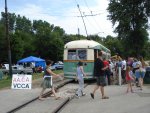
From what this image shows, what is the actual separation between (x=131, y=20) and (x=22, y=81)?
35553mm

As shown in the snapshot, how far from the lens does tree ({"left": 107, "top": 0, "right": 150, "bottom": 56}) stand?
55.3m

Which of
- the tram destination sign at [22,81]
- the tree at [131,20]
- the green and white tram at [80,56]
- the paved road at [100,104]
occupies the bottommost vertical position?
the paved road at [100,104]

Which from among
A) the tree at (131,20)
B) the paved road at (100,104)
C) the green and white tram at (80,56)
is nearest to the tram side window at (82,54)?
the green and white tram at (80,56)

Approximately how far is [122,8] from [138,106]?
139ft

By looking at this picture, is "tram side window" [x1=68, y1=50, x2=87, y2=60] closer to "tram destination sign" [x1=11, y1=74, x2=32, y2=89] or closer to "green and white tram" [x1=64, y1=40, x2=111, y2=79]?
"green and white tram" [x1=64, y1=40, x2=111, y2=79]

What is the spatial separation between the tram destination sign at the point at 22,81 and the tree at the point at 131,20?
34.5 meters

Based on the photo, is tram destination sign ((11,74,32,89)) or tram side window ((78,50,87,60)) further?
tram side window ((78,50,87,60))

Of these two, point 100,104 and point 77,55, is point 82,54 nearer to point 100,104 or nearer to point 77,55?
point 77,55

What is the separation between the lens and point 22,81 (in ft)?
72.2

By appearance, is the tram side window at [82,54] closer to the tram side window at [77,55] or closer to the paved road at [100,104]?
the tram side window at [77,55]

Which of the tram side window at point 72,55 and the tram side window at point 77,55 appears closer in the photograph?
the tram side window at point 77,55

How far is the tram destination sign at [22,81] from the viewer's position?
2178cm

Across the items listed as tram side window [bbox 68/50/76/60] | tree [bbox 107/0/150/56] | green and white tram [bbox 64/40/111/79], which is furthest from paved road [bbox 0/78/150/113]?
tree [bbox 107/0/150/56]

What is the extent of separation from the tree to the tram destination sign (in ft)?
113
